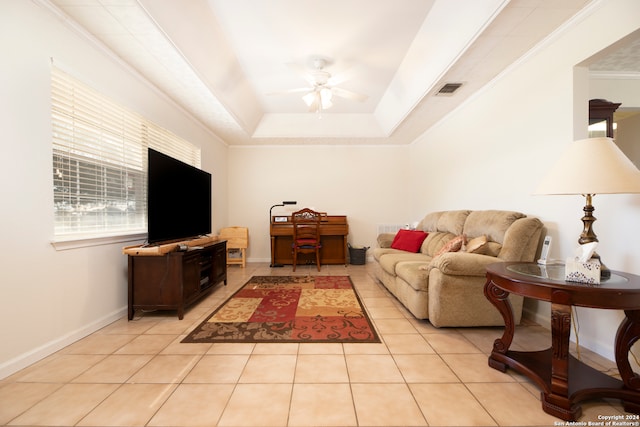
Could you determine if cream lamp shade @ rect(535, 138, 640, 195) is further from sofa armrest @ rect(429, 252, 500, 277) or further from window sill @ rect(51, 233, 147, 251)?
window sill @ rect(51, 233, 147, 251)

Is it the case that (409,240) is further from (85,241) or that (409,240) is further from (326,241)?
(85,241)

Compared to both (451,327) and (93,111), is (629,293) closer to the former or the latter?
(451,327)

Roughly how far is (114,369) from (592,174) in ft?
9.86

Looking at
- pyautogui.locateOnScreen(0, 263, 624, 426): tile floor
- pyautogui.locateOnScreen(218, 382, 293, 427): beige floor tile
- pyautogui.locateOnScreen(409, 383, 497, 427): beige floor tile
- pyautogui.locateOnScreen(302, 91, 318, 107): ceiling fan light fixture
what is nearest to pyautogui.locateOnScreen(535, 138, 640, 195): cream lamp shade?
pyautogui.locateOnScreen(0, 263, 624, 426): tile floor

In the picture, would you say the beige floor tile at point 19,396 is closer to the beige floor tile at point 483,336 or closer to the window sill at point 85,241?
the window sill at point 85,241

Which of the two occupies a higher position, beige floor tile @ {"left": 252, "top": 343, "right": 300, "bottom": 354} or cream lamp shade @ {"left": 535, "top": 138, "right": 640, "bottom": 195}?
cream lamp shade @ {"left": 535, "top": 138, "right": 640, "bottom": 195}

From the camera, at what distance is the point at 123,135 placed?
2672 millimetres

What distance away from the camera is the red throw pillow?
Result: 12.1 ft

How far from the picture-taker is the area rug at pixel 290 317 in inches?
87.3

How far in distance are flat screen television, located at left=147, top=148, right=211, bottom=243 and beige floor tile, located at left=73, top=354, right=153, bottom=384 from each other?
3.18 feet

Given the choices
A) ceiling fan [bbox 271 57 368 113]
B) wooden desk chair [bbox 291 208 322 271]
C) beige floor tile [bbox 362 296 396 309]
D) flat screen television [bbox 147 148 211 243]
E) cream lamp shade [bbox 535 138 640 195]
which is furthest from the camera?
wooden desk chair [bbox 291 208 322 271]

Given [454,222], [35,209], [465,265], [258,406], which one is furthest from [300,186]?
[258,406]

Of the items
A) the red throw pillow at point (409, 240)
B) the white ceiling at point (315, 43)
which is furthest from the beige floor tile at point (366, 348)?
the white ceiling at point (315, 43)

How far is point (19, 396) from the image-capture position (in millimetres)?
1481
